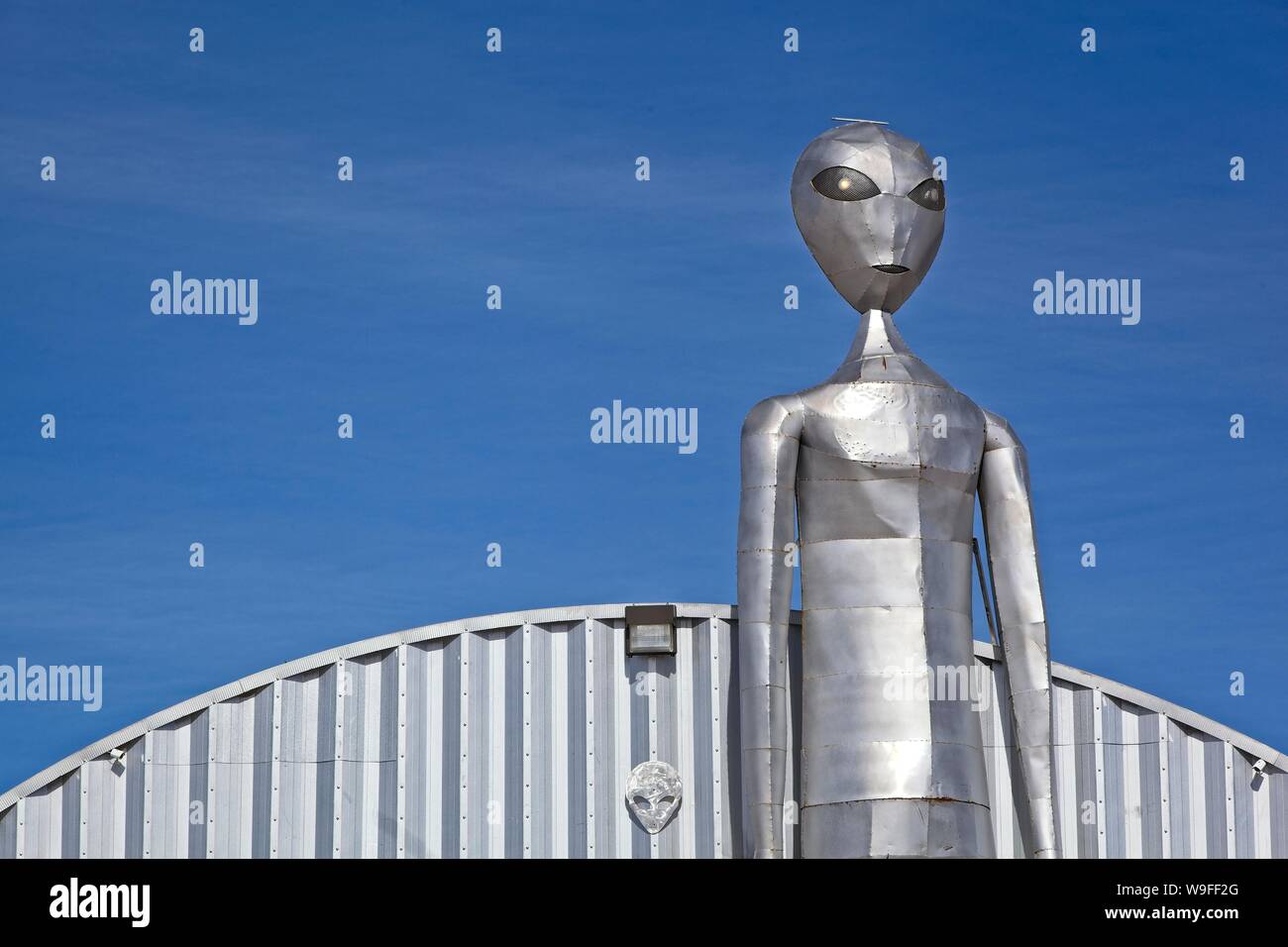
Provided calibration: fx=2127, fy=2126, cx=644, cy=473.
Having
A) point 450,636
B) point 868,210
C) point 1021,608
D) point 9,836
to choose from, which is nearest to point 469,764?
point 450,636

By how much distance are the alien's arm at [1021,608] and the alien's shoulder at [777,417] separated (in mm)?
1499

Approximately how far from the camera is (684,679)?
1650 centimetres

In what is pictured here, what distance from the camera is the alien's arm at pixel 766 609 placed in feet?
47.5

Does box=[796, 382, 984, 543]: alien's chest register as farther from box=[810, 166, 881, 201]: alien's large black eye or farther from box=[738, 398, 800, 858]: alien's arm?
box=[810, 166, 881, 201]: alien's large black eye

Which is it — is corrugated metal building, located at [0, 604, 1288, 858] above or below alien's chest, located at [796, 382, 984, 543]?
below

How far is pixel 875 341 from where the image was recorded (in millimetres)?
15461

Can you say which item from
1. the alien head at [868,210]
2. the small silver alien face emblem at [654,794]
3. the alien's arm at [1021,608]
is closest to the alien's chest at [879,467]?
the alien's arm at [1021,608]

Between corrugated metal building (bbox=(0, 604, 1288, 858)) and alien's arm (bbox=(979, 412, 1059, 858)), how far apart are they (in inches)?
39.8

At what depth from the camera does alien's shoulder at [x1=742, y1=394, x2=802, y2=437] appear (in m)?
14.9

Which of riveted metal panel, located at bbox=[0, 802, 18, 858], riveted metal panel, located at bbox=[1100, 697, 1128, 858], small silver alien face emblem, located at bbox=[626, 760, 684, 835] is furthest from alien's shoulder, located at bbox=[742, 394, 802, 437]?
riveted metal panel, located at bbox=[0, 802, 18, 858]
